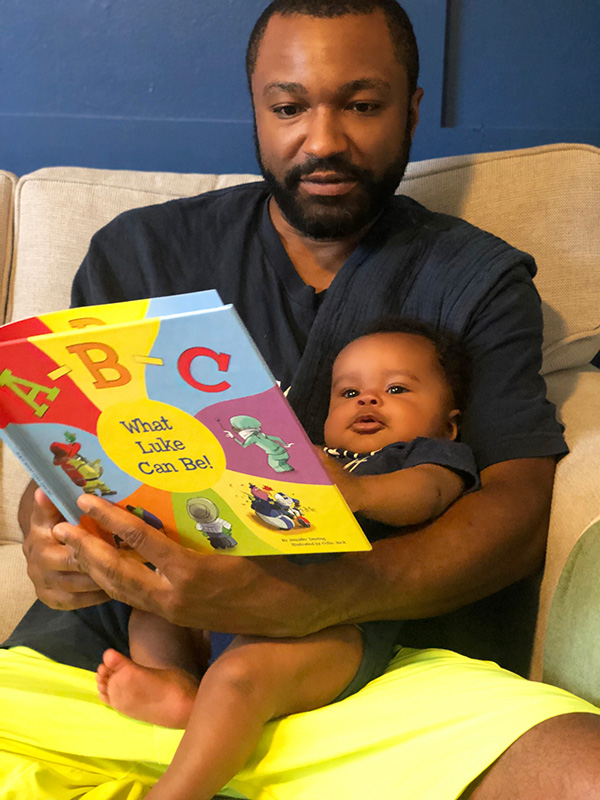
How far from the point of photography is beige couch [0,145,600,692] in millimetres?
1436

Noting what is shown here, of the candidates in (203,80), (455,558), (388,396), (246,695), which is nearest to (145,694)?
(246,695)

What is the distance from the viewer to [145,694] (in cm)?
92

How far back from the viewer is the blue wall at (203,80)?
71.5 inches

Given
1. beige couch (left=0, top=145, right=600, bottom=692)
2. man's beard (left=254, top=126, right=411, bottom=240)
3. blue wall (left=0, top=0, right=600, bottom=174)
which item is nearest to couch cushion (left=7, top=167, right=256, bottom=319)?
beige couch (left=0, top=145, right=600, bottom=692)

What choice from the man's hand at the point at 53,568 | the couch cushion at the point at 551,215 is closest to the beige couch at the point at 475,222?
the couch cushion at the point at 551,215

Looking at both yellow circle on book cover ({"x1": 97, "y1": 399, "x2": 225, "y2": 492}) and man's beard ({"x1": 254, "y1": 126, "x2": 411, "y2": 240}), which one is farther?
man's beard ({"x1": 254, "y1": 126, "x2": 411, "y2": 240})

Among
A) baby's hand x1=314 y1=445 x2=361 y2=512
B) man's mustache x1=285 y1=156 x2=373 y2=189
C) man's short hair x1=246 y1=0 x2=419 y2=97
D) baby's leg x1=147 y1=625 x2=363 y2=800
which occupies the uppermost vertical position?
man's short hair x1=246 y1=0 x2=419 y2=97

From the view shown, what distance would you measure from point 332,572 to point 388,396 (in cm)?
31

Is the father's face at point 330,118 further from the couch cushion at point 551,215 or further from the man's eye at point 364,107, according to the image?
the couch cushion at point 551,215

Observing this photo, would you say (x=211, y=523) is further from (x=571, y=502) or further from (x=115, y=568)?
(x=571, y=502)

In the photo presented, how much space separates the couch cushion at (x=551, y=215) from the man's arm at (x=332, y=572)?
0.47 m

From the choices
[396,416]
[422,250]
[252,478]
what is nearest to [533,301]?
[422,250]

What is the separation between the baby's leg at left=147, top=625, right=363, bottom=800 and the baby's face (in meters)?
0.29

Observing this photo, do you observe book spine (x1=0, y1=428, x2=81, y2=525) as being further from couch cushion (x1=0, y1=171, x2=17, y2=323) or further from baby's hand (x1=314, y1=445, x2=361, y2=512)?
couch cushion (x1=0, y1=171, x2=17, y2=323)
